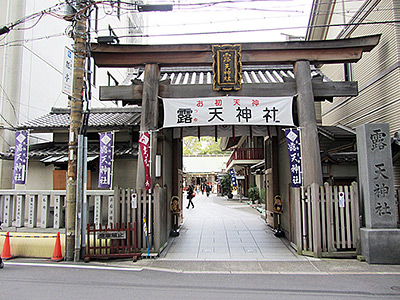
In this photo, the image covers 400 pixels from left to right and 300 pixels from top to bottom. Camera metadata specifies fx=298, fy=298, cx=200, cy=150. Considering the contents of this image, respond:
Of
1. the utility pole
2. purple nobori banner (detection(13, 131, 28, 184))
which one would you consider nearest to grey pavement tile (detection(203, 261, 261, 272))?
the utility pole

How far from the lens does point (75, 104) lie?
882 centimetres

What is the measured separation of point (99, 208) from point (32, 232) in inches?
97.2

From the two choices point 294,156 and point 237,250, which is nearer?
point 294,156

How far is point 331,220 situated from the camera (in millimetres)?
8633

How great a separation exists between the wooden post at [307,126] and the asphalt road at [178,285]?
3.10 meters

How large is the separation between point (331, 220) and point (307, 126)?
293 centimetres

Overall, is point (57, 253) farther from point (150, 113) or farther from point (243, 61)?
point (243, 61)

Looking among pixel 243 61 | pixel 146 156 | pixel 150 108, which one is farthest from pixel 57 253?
pixel 243 61

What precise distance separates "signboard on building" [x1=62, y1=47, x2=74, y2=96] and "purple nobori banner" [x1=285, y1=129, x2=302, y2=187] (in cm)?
673

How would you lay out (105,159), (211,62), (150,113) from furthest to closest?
(211,62) → (105,159) → (150,113)

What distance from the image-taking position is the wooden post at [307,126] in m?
9.23

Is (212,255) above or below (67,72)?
below

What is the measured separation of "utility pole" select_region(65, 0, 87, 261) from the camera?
850cm

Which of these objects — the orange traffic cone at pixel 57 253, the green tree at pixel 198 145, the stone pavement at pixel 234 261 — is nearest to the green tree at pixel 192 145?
the green tree at pixel 198 145
